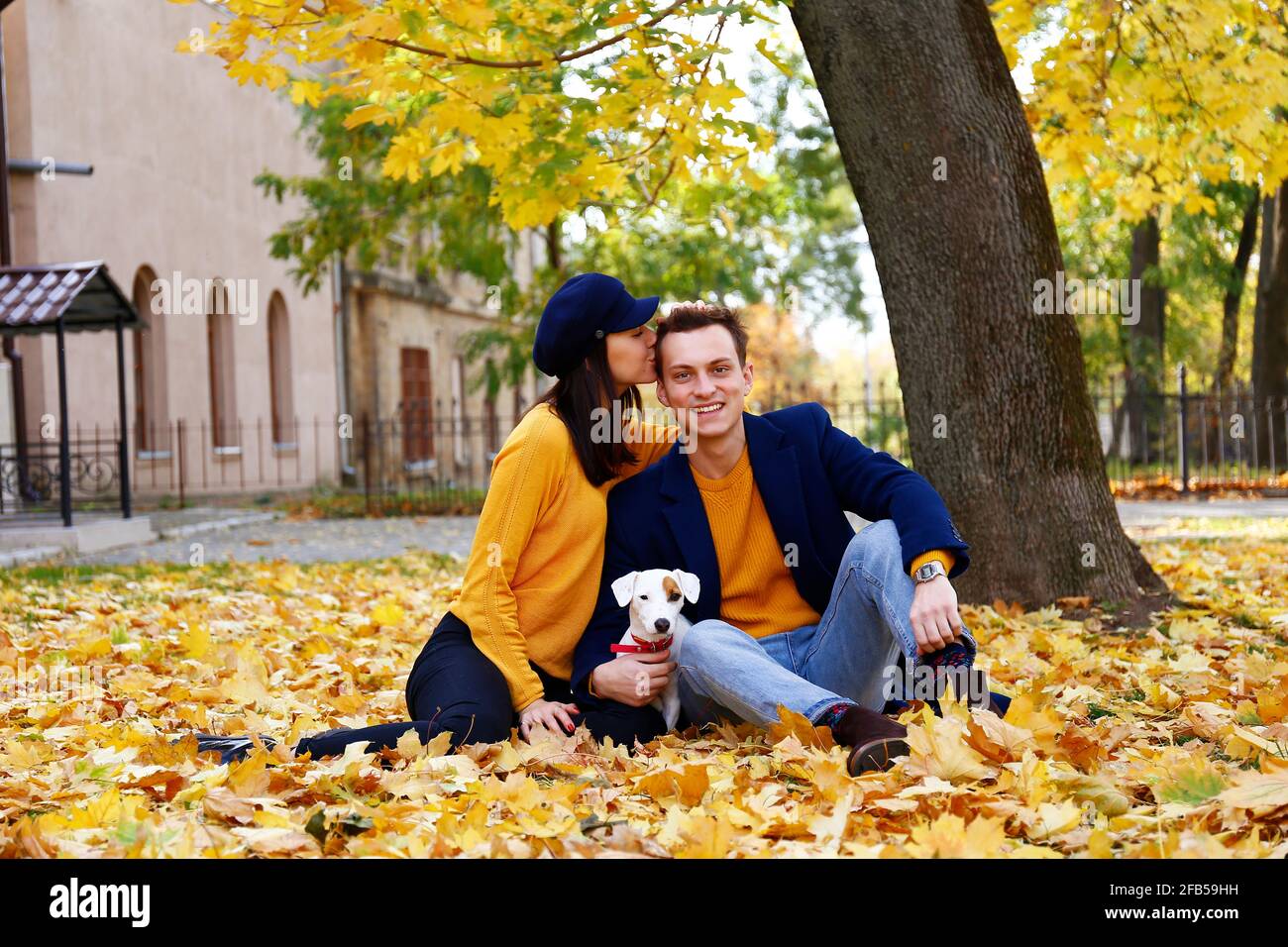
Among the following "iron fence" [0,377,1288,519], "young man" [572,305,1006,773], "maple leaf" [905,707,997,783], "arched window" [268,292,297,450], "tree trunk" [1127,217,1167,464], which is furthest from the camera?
"arched window" [268,292,297,450]

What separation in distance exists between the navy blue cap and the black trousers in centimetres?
91

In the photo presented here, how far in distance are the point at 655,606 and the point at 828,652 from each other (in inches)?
21.5

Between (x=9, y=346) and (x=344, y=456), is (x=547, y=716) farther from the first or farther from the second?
(x=344, y=456)

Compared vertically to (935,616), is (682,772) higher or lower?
lower

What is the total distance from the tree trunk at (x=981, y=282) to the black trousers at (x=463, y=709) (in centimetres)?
266

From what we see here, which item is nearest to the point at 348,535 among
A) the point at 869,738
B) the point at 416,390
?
the point at 869,738

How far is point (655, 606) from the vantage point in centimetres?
367

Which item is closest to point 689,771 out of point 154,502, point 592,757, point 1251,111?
point 592,757

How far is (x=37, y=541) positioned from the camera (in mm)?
11648

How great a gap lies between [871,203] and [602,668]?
10.6ft

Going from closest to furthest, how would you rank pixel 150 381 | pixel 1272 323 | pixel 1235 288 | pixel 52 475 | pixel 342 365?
pixel 52 475 < pixel 150 381 < pixel 1272 323 < pixel 1235 288 < pixel 342 365

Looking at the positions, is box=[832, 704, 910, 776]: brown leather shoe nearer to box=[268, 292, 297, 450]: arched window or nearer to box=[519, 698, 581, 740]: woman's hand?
box=[519, 698, 581, 740]: woman's hand

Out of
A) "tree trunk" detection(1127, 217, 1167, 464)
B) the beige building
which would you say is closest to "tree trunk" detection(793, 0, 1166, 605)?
the beige building

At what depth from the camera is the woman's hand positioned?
371 cm
